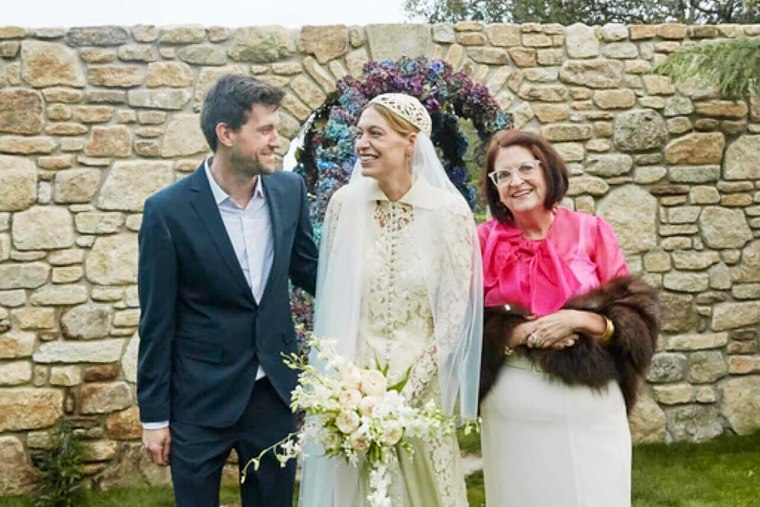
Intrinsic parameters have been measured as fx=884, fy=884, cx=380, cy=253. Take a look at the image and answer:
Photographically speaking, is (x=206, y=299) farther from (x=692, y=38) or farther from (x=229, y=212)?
(x=692, y=38)

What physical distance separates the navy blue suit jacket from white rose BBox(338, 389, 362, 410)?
0.41m

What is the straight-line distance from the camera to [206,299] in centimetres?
272

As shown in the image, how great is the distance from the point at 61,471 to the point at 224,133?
3.23 meters

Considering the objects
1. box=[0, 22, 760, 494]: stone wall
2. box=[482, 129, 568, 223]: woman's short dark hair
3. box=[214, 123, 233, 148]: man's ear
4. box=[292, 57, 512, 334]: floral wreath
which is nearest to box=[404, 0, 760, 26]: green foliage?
box=[0, 22, 760, 494]: stone wall

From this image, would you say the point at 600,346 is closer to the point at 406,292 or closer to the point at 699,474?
the point at 406,292

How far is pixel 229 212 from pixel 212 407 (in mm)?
607

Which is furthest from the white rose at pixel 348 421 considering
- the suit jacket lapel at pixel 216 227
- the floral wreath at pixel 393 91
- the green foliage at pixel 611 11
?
the green foliage at pixel 611 11

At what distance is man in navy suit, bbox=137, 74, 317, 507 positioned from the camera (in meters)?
2.69

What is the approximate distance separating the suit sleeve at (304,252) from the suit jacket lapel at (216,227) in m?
0.36

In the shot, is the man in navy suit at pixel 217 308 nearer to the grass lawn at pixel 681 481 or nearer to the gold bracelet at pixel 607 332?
the gold bracelet at pixel 607 332

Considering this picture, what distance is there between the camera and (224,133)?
2.71 meters

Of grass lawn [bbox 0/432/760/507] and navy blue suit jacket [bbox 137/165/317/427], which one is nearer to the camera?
navy blue suit jacket [bbox 137/165/317/427]

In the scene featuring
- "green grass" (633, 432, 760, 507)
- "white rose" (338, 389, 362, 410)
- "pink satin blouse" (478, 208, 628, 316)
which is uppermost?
"pink satin blouse" (478, 208, 628, 316)

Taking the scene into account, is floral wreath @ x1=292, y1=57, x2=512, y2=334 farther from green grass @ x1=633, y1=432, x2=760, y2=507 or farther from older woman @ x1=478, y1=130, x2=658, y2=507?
older woman @ x1=478, y1=130, x2=658, y2=507
